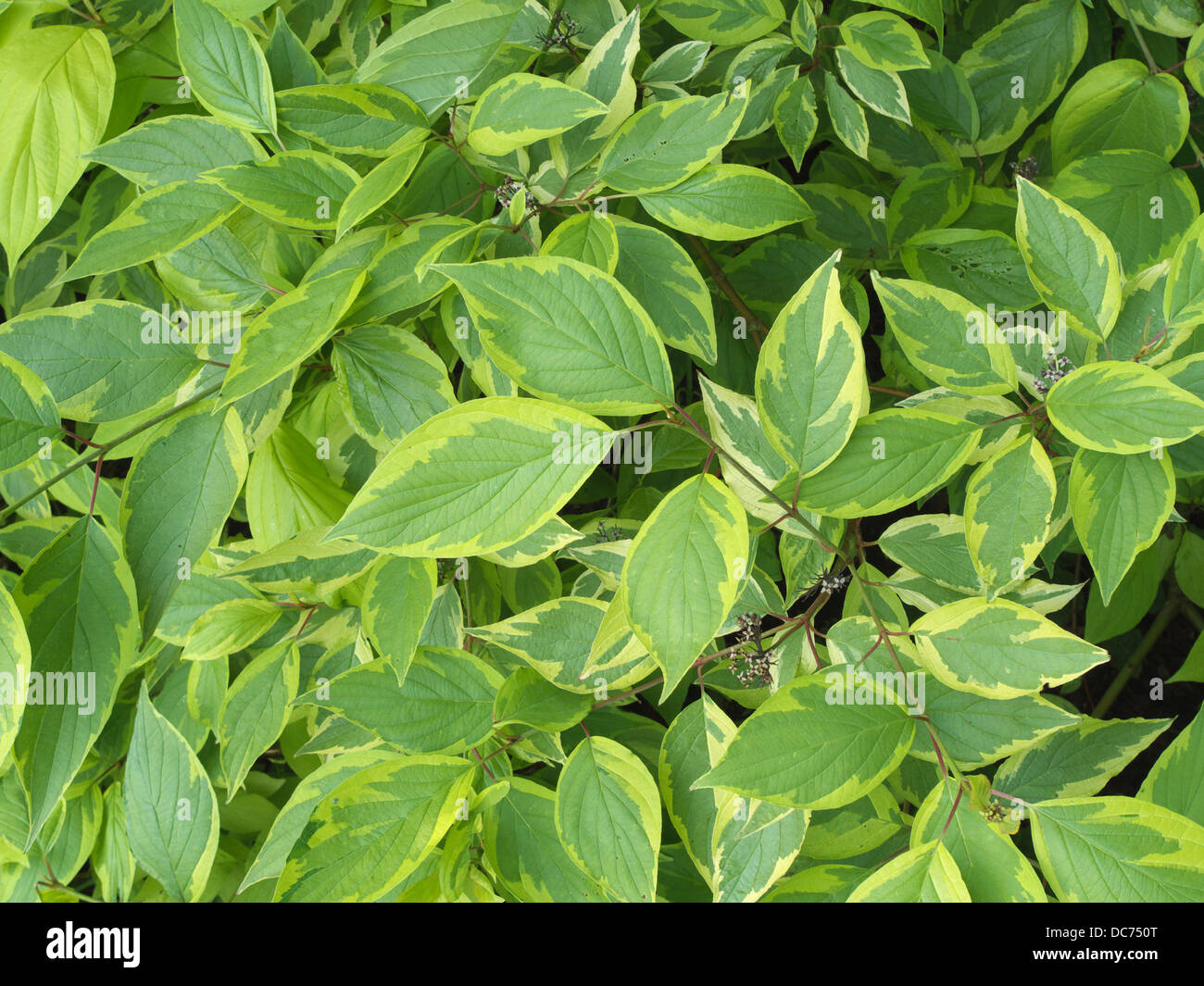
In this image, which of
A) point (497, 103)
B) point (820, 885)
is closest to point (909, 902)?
point (820, 885)

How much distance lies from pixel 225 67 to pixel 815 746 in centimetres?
83

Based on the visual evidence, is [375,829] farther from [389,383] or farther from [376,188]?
[376,188]

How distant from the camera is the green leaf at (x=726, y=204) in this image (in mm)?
833

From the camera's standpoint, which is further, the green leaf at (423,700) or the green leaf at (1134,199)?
the green leaf at (1134,199)

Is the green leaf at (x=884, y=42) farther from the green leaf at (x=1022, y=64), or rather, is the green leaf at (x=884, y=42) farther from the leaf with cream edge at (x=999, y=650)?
the leaf with cream edge at (x=999, y=650)

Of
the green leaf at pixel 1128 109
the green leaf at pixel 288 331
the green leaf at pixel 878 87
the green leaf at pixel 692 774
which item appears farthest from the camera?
the green leaf at pixel 1128 109

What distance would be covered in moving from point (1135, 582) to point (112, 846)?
145 cm

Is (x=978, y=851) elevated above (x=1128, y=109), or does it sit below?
below

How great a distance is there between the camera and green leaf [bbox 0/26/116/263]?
2.97 feet

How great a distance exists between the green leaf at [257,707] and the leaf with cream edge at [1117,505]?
2.64 ft

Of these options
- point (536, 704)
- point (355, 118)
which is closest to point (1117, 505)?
point (536, 704)

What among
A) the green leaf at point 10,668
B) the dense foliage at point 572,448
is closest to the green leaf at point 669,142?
the dense foliage at point 572,448

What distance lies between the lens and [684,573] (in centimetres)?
66

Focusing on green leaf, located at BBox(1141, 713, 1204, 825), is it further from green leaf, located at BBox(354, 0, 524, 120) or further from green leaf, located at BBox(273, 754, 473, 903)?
green leaf, located at BBox(354, 0, 524, 120)
